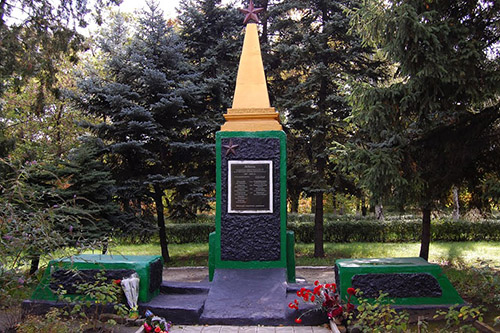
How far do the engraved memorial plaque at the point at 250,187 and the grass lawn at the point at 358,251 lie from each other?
5.85 metres

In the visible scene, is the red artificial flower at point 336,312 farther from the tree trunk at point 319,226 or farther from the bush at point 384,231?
the bush at point 384,231

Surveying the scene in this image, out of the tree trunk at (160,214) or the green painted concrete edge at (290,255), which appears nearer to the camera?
the green painted concrete edge at (290,255)

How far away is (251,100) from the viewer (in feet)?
27.1

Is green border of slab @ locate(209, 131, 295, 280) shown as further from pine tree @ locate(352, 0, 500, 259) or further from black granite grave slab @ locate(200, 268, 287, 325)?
pine tree @ locate(352, 0, 500, 259)

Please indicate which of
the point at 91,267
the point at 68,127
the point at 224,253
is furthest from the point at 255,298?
the point at 68,127

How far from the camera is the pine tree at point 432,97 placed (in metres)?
6.97

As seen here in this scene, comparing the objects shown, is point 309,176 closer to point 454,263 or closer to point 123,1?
point 454,263

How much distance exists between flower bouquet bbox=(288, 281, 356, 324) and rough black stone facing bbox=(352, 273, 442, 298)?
31 centimetres

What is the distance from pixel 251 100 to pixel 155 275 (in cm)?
377

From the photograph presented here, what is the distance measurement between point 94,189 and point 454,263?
399 inches

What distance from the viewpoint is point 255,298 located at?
21.3 feet

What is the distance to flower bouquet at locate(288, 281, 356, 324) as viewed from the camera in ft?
18.6

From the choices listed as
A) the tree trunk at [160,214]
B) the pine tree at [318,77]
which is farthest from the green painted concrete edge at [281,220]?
the tree trunk at [160,214]

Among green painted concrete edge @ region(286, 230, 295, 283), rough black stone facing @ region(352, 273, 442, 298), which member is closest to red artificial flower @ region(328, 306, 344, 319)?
rough black stone facing @ region(352, 273, 442, 298)
